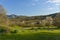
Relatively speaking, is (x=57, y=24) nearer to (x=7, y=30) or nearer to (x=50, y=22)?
(x=50, y=22)

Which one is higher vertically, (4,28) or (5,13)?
(5,13)

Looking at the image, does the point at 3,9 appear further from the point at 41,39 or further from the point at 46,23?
the point at 46,23

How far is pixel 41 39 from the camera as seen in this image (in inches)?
783

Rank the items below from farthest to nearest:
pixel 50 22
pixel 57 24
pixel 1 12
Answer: pixel 50 22 → pixel 57 24 → pixel 1 12

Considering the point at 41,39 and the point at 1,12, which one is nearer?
the point at 41,39

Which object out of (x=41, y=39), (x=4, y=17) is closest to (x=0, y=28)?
(x=4, y=17)

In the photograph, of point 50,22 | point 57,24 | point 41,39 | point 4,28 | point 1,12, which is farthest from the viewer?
point 50,22

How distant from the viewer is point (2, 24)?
27.5 metres

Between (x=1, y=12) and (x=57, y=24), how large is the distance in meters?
19.2

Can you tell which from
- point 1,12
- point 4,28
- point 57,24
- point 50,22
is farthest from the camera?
point 50,22

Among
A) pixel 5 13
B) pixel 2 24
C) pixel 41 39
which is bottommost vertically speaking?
pixel 41 39

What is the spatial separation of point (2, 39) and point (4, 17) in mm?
9436

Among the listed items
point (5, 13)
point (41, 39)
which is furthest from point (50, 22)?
point (41, 39)

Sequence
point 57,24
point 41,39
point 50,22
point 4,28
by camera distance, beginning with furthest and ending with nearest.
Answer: point 50,22 < point 57,24 < point 4,28 < point 41,39
